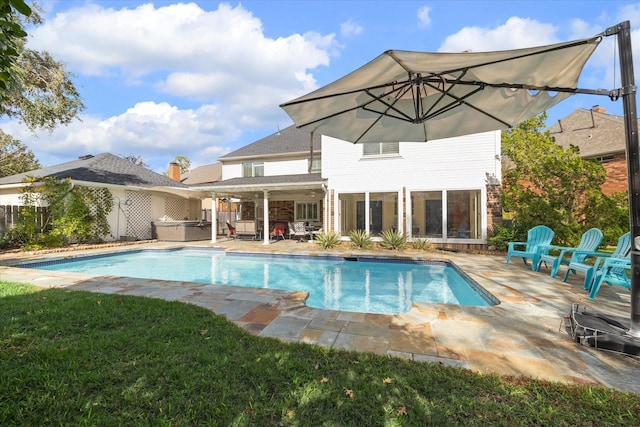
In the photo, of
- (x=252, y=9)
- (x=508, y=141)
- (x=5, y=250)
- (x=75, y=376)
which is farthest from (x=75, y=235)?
(x=508, y=141)

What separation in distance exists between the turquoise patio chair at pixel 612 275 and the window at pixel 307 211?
13.5 m

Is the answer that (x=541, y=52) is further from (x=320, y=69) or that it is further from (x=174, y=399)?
(x=320, y=69)

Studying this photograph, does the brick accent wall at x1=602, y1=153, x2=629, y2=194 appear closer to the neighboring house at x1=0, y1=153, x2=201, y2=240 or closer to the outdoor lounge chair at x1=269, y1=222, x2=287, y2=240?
the outdoor lounge chair at x1=269, y1=222, x2=287, y2=240

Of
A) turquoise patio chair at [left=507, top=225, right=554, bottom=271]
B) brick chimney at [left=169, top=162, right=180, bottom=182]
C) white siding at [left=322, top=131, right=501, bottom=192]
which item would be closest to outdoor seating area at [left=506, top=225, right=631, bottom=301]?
turquoise patio chair at [left=507, top=225, right=554, bottom=271]

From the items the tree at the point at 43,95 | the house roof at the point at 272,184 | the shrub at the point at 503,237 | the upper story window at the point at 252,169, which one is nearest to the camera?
the shrub at the point at 503,237

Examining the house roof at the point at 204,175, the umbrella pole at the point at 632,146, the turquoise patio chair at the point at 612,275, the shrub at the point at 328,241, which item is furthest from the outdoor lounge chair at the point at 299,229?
the house roof at the point at 204,175

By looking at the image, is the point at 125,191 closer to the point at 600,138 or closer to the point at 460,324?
the point at 460,324

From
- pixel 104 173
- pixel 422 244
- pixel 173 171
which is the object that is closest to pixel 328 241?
pixel 422 244

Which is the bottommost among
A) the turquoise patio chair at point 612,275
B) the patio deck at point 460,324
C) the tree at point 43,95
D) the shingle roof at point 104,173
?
the patio deck at point 460,324

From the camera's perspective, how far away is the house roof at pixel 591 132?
52.7ft

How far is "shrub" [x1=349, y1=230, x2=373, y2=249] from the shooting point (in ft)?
38.8

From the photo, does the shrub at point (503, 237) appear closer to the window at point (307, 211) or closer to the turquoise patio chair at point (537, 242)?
the turquoise patio chair at point (537, 242)

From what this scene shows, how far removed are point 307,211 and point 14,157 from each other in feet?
93.8

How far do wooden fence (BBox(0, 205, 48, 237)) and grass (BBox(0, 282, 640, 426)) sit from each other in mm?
11330
